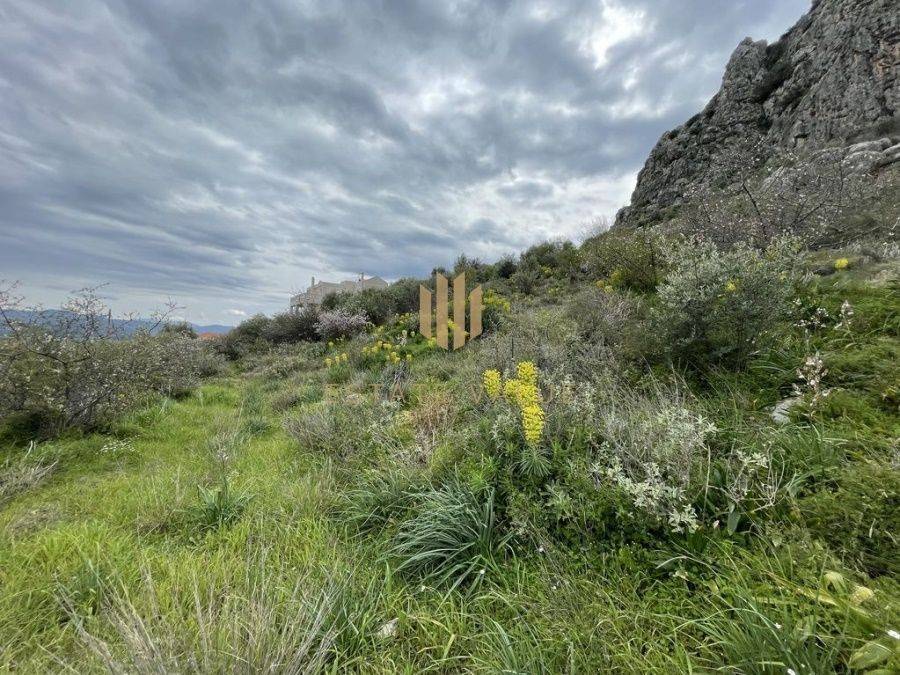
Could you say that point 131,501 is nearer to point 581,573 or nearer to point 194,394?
point 581,573

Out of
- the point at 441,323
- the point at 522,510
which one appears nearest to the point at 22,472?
the point at 522,510

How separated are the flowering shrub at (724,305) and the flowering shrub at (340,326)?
8.88 m

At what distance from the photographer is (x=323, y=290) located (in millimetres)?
21297

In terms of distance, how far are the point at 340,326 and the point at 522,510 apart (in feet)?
31.4

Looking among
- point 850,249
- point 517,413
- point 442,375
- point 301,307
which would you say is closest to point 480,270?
point 301,307

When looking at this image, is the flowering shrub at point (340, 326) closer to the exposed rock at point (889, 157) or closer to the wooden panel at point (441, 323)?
the wooden panel at point (441, 323)

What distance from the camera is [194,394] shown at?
7.24 metres

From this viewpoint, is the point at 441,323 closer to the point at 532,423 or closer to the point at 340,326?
the point at 340,326

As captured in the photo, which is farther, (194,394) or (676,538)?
(194,394)

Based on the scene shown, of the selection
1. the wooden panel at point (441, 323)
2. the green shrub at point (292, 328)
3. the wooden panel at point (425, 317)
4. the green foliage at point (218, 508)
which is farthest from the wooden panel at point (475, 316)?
the green shrub at point (292, 328)

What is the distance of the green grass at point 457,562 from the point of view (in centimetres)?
135

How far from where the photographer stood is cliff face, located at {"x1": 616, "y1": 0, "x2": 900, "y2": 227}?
14.5m

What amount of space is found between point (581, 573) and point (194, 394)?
8324 mm

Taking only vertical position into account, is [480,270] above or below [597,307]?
above
